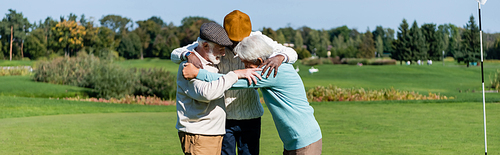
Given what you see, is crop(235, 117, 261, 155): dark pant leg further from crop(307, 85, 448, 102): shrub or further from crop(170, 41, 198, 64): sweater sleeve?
crop(307, 85, 448, 102): shrub

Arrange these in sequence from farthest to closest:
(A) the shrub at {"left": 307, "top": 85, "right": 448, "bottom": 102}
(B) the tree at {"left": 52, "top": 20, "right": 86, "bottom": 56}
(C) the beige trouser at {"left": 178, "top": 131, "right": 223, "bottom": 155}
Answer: (B) the tree at {"left": 52, "top": 20, "right": 86, "bottom": 56} < (A) the shrub at {"left": 307, "top": 85, "right": 448, "bottom": 102} < (C) the beige trouser at {"left": 178, "top": 131, "right": 223, "bottom": 155}

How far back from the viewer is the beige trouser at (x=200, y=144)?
288 centimetres

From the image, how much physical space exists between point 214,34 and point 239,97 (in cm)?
55

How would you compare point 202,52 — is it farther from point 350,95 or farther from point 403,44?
point 403,44

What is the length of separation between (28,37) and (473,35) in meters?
50.3

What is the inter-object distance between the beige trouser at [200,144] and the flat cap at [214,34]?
25.4 inches

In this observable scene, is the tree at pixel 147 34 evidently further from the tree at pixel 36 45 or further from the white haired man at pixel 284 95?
the white haired man at pixel 284 95

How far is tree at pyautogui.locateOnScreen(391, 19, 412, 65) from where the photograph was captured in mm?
47375

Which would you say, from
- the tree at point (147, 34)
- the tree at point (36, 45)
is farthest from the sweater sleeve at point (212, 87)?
the tree at point (147, 34)

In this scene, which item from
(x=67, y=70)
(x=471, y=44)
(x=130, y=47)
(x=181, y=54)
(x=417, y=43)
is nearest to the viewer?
(x=181, y=54)

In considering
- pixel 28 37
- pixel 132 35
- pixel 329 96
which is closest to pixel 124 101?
pixel 329 96

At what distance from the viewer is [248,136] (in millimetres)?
3229

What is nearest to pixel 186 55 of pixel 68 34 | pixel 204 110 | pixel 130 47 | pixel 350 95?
pixel 204 110

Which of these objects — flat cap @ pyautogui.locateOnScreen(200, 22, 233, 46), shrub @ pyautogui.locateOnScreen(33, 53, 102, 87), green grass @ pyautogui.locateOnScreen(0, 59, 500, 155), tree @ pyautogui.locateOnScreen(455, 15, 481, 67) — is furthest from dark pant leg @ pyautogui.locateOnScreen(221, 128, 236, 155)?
tree @ pyautogui.locateOnScreen(455, 15, 481, 67)
